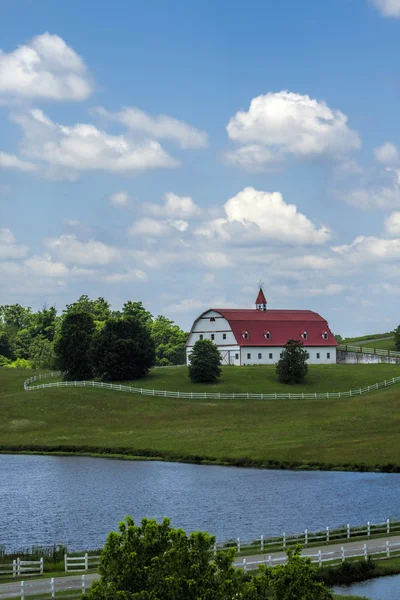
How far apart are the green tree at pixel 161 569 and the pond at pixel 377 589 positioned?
11713 mm

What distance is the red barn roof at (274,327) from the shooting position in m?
146

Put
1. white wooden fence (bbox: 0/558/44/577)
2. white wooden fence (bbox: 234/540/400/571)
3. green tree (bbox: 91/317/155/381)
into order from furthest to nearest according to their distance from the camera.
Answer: green tree (bbox: 91/317/155/381) → white wooden fence (bbox: 234/540/400/571) → white wooden fence (bbox: 0/558/44/577)

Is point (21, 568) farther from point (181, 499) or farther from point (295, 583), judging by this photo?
point (181, 499)

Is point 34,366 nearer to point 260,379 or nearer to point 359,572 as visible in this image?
point 260,379

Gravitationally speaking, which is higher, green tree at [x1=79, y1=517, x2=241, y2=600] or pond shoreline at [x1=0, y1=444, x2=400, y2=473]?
green tree at [x1=79, y1=517, x2=241, y2=600]

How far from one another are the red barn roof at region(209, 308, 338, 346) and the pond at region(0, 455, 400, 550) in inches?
2558

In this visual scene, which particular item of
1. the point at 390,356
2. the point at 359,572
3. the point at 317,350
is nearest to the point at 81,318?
the point at 317,350

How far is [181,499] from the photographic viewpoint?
61469 millimetres

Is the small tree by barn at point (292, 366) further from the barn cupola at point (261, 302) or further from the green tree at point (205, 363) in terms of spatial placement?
the barn cupola at point (261, 302)

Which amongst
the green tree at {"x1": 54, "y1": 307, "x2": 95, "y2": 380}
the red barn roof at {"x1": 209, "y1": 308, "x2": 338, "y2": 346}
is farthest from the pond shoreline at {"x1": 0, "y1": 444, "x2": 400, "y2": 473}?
the red barn roof at {"x1": 209, "y1": 308, "x2": 338, "y2": 346}

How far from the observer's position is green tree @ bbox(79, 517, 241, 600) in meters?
24.1

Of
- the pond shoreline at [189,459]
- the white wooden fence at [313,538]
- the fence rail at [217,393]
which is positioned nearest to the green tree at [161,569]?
the white wooden fence at [313,538]

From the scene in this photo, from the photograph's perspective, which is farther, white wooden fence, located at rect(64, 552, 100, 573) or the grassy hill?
the grassy hill

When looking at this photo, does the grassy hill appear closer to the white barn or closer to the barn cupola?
the white barn
